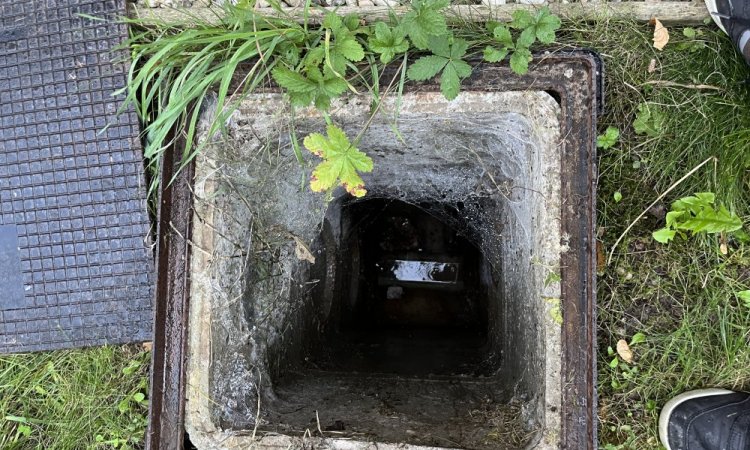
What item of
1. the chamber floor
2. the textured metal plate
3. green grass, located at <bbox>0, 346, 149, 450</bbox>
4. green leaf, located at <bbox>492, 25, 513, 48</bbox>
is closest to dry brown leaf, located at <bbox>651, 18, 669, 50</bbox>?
green leaf, located at <bbox>492, 25, 513, 48</bbox>

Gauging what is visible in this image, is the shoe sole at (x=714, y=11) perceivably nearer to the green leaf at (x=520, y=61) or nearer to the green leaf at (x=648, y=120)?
the green leaf at (x=648, y=120)

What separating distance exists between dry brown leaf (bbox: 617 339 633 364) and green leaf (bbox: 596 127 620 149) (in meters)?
0.71

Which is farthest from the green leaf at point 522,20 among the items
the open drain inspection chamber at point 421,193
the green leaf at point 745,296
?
the green leaf at point 745,296

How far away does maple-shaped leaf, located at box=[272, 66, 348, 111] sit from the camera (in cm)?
156

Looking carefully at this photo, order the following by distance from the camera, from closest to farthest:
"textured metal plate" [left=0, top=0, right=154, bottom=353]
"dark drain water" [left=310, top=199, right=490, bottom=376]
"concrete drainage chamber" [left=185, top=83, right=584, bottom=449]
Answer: "concrete drainage chamber" [left=185, top=83, right=584, bottom=449] < "textured metal plate" [left=0, top=0, right=154, bottom=353] < "dark drain water" [left=310, top=199, right=490, bottom=376]

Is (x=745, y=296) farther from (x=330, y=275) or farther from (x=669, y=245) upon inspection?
(x=330, y=275)

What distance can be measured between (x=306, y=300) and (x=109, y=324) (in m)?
0.87

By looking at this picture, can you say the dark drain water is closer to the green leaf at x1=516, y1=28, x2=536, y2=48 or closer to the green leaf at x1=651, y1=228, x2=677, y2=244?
the green leaf at x1=651, y1=228, x2=677, y2=244

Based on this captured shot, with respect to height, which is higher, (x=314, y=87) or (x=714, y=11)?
(x=714, y=11)

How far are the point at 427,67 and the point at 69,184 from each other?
59.2 inches

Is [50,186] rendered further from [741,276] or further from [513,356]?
[741,276]

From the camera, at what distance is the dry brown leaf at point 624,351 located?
1.98 metres

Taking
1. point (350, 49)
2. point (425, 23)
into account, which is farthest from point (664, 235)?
point (350, 49)

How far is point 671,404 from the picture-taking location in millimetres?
1979
